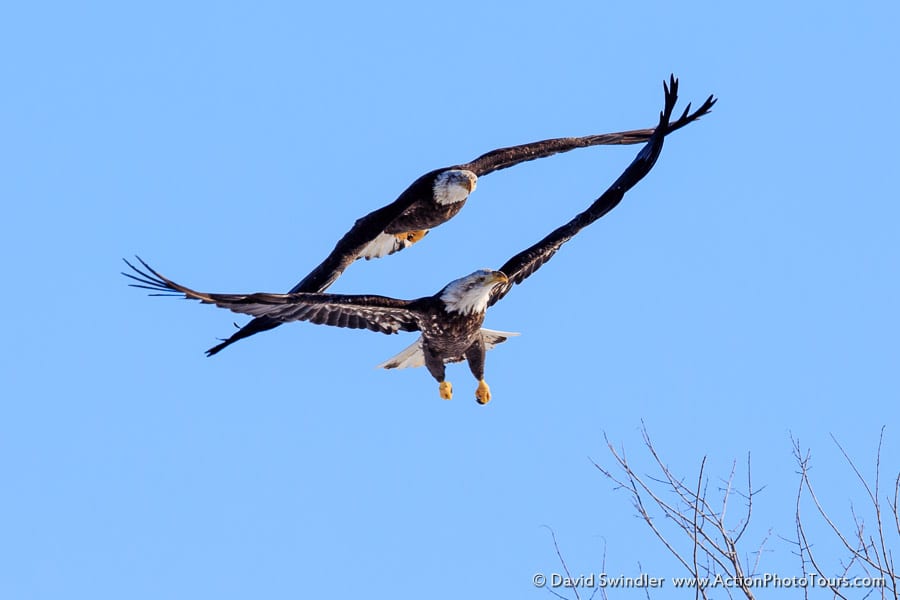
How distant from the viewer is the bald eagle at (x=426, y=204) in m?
12.6

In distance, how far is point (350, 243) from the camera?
41.6 feet

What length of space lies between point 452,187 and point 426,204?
0.30m

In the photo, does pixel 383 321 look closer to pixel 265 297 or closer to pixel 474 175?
pixel 265 297

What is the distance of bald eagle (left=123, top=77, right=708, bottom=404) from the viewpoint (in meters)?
10.3

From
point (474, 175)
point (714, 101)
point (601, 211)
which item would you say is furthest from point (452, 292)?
point (714, 101)

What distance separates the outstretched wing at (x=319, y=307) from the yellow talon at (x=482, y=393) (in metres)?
0.89

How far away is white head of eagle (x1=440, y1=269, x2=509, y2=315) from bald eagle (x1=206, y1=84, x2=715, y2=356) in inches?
66.6

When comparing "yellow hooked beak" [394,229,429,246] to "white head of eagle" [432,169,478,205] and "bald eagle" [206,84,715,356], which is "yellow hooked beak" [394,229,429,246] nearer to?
"bald eagle" [206,84,715,356]

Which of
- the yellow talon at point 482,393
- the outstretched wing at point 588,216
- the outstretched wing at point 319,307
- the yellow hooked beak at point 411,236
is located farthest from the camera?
the yellow hooked beak at point 411,236

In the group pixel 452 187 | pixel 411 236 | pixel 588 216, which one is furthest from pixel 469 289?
pixel 411 236

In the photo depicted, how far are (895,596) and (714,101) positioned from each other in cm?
683

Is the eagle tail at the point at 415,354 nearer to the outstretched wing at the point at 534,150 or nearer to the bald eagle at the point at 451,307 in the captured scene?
the bald eagle at the point at 451,307

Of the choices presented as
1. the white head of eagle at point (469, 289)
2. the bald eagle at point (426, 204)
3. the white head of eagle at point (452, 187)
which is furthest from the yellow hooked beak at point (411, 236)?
the white head of eagle at point (469, 289)

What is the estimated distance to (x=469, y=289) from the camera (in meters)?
11.0
